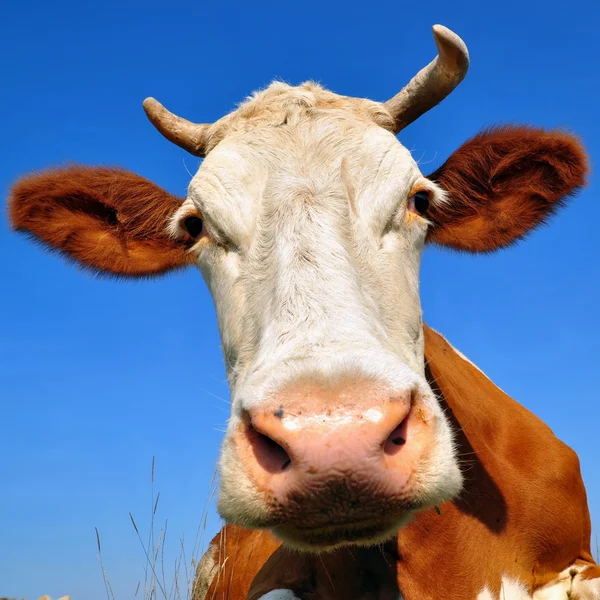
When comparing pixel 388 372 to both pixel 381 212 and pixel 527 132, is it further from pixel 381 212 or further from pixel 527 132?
pixel 527 132

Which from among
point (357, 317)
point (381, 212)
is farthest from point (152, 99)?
point (357, 317)

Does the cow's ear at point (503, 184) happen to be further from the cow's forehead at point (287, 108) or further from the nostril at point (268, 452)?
the nostril at point (268, 452)

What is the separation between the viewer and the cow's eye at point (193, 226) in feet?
15.1

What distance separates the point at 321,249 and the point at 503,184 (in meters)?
2.51

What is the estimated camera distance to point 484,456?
16.0 ft

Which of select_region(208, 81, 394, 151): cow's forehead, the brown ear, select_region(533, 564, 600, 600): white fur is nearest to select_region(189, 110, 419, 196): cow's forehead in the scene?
select_region(208, 81, 394, 151): cow's forehead

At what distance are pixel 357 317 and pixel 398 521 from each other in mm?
796

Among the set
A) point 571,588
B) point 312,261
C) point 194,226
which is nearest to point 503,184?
point 194,226

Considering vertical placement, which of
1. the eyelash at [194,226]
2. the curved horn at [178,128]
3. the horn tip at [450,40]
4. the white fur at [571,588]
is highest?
the curved horn at [178,128]

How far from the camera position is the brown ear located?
5410 millimetres

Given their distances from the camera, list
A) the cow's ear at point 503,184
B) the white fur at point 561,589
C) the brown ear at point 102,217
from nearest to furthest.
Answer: the white fur at point 561,589, the cow's ear at point 503,184, the brown ear at point 102,217

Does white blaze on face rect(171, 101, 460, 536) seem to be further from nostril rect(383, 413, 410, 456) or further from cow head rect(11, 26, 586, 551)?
nostril rect(383, 413, 410, 456)

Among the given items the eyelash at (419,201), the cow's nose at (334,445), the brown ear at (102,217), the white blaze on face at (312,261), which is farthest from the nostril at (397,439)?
the brown ear at (102,217)

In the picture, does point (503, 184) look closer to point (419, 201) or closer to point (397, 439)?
point (419, 201)
